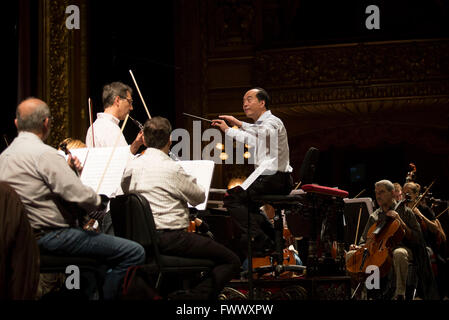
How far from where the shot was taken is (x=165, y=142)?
135 inches

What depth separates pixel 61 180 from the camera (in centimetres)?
292

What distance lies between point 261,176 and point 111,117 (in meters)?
1.10

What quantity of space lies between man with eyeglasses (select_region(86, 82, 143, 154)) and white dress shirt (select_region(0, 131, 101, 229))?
1.23 m

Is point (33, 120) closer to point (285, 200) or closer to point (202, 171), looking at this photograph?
point (202, 171)

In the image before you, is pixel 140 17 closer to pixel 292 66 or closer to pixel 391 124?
pixel 292 66

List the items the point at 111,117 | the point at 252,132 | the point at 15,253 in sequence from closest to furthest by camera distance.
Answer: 1. the point at 15,253
2. the point at 252,132
3. the point at 111,117

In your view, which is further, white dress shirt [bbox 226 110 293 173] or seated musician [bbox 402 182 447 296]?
seated musician [bbox 402 182 447 296]

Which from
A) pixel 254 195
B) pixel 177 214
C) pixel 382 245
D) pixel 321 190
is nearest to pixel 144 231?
pixel 177 214

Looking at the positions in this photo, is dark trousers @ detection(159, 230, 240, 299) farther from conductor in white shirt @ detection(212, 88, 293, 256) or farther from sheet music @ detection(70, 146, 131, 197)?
conductor in white shirt @ detection(212, 88, 293, 256)

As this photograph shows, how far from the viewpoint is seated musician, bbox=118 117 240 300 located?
3.25 meters

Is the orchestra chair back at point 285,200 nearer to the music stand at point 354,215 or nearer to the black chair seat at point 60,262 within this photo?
the black chair seat at point 60,262

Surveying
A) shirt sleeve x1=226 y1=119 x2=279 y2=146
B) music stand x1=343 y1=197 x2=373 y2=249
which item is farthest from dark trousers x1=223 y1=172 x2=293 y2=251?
music stand x1=343 y1=197 x2=373 y2=249

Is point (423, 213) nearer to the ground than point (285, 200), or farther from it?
nearer to the ground

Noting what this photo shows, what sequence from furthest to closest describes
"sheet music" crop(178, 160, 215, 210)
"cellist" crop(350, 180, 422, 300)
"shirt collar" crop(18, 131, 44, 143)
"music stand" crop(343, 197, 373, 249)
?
"music stand" crop(343, 197, 373, 249) → "cellist" crop(350, 180, 422, 300) → "sheet music" crop(178, 160, 215, 210) → "shirt collar" crop(18, 131, 44, 143)
